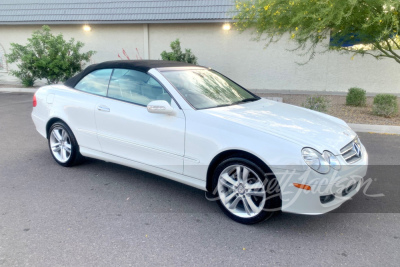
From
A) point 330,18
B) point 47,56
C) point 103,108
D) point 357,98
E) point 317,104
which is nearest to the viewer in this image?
point 103,108

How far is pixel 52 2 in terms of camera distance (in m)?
16.0

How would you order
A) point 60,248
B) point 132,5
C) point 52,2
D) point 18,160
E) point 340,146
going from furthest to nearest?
point 52,2 < point 132,5 < point 18,160 < point 340,146 < point 60,248

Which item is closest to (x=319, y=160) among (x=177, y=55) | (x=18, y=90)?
(x=177, y=55)

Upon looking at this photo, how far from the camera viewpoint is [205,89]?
4.45m

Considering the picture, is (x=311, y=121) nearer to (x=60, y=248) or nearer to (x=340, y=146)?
(x=340, y=146)

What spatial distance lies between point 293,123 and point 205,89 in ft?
4.09

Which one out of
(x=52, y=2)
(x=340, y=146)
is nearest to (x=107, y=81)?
(x=340, y=146)

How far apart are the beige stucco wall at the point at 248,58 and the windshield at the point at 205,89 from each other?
8891mm

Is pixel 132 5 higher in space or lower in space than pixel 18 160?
higher

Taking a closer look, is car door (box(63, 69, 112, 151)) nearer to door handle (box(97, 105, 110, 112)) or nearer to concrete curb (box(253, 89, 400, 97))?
door handle (box(97, 105, 110, 112))

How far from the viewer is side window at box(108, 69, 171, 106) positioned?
4.23 meters

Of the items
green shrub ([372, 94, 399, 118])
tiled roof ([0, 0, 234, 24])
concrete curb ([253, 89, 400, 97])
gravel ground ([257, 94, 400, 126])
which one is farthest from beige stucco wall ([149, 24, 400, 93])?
green shrub ([372, 94, 399, 118])

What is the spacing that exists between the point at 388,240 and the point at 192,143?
2146 millimetres

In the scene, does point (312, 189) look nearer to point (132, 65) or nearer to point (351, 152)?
point (351, 152)
